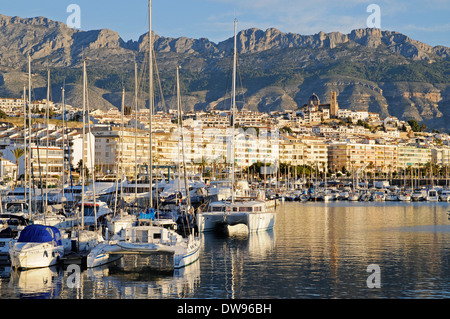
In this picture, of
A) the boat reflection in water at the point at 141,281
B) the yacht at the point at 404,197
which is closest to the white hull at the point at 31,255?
the boat reflection in water at the point at 141,281

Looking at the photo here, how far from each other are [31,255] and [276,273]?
10004 mm

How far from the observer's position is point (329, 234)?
46250 mm

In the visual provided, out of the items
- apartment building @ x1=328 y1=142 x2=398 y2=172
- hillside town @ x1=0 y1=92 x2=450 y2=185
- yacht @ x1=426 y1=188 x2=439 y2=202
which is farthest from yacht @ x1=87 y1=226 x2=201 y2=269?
apartment building @ x1=328 y1=142 x2=398 y2=172

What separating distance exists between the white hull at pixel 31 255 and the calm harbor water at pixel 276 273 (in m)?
0.39

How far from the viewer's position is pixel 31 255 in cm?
2803

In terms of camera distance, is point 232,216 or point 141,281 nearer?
point 141,281

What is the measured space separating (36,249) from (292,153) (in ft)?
510

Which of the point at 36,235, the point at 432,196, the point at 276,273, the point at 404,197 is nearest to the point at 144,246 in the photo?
the point at 36,235

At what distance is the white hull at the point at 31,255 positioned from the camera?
91.6ft

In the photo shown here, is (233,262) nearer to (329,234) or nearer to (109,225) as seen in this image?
(109,225)

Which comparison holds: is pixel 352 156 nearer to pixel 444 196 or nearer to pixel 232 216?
pixel 444 196

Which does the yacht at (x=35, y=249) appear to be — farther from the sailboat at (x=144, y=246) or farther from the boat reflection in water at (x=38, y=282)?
the sailboat at (x=144, y=246)

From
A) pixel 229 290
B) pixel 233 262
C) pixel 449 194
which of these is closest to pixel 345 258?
pixel 233 262

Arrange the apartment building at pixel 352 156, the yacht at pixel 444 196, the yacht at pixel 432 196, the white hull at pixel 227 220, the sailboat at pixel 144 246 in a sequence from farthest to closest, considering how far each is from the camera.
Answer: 1. the apartment building at pixel 352 156
2. the yacht at pixel 444 196
3. the yacht at pixel 432 196
4. the white hull at pixel 227 220
5. the sailboat at pixel 144 246
